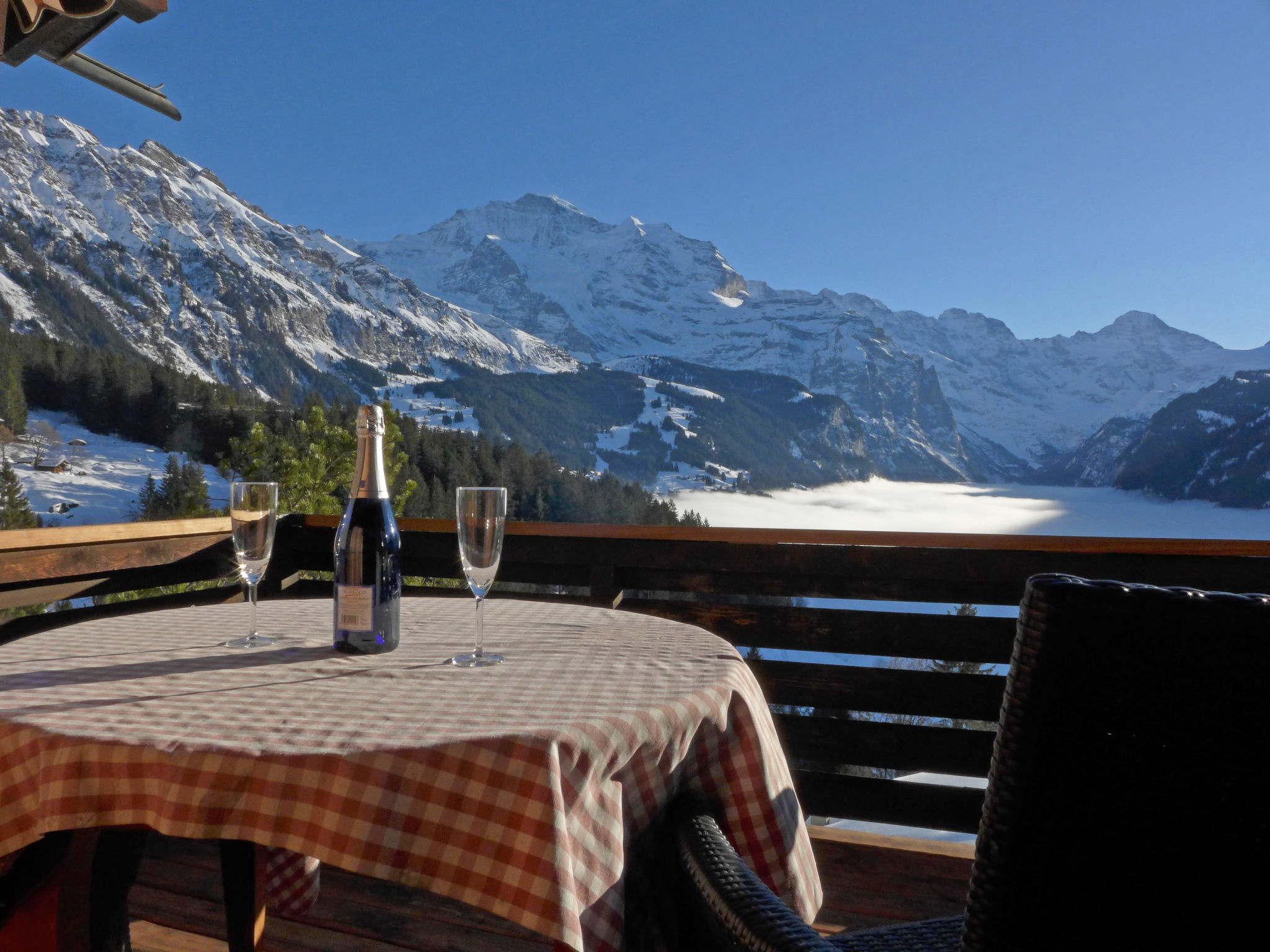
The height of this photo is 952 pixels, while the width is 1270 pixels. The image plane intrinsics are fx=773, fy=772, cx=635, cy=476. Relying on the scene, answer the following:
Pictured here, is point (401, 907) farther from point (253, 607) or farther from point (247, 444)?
point (247, 444)

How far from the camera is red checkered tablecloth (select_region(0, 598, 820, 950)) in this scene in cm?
62

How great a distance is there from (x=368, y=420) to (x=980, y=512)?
33.3 meters

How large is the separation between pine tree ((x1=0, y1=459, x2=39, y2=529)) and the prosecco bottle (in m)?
10.3

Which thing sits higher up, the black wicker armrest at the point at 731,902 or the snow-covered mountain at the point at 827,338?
the snow-covered mountain at the point at 827,338

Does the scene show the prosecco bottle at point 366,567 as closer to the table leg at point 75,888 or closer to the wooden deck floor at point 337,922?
the table leg at point 75,888

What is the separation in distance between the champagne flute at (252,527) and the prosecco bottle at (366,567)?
0.11 meters

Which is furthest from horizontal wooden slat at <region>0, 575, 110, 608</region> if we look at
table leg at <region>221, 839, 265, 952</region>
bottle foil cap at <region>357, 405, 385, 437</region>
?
bottle foil cap at <region>357, 405, 385, 437</region>

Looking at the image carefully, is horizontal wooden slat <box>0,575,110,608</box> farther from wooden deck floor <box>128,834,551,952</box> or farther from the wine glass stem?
the wine glass stem

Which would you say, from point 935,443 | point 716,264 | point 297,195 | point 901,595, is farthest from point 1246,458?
point 716,264

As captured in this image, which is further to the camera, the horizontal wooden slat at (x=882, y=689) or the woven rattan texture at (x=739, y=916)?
the horizontal wooden slat at (x=882, y=689)

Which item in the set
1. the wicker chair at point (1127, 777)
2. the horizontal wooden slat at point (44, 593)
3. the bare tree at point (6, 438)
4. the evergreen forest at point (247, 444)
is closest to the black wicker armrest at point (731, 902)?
the wicker chair at point (1127, 777)

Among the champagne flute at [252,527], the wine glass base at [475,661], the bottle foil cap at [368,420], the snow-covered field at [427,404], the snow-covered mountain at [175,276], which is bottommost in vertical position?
the wine glass base at [475,661]

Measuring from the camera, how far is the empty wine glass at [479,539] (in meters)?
0.99

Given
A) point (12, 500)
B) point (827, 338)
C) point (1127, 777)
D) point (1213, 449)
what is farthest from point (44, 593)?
point (827, 338)
